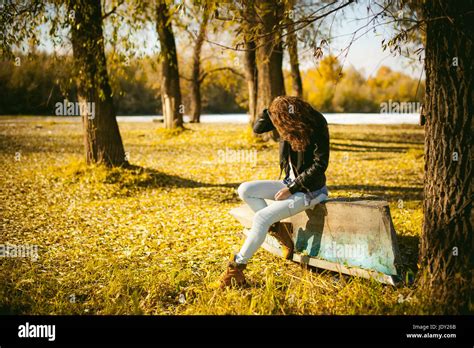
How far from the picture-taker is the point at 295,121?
4.61m

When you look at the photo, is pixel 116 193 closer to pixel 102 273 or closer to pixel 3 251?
pixel 3 251

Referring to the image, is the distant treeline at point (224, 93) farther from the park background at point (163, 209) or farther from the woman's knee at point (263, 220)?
the woman's knee at point (263, 220)

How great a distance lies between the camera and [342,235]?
4707mm

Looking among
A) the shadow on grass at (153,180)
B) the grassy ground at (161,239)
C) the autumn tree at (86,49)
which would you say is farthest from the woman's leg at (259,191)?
the shadow on grass at (153,180)

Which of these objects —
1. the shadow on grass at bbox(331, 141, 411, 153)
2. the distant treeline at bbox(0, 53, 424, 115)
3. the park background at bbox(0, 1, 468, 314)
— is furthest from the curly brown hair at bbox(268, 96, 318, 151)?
the distant treeline at bbox(0, 53, 424, 115)

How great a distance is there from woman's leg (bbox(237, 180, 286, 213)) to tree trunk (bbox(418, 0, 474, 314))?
1.58 m

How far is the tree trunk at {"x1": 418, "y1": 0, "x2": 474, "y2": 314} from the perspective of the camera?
3984 millimetres

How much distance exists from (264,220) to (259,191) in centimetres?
44

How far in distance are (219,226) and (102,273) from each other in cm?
250

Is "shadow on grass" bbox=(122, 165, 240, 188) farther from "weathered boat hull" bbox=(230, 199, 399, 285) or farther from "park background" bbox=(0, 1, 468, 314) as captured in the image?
"weathered boat hull" bbox=(230, 199, 399, 285)

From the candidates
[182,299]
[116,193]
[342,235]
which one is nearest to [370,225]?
[342,235]

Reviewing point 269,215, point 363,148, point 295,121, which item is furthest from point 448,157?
point 363,148

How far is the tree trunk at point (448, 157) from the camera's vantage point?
157 inches

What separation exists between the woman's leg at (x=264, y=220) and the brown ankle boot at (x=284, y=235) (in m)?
0.32
